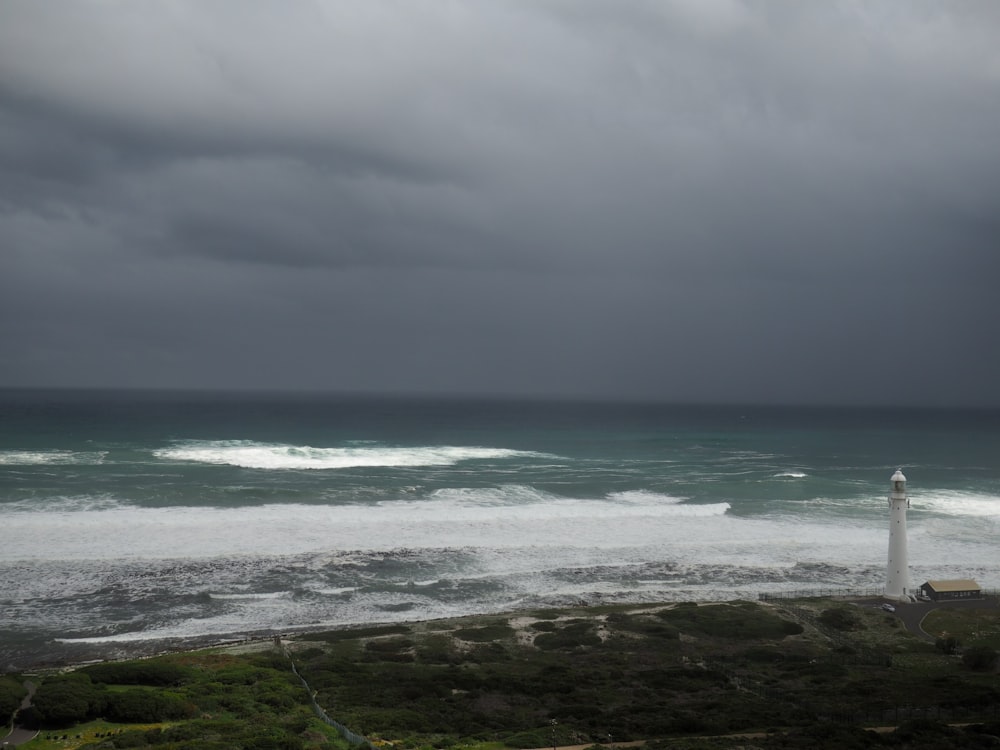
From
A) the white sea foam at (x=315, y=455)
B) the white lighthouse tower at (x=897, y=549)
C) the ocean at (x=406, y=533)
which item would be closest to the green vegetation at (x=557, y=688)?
the white lighthouse tower at (x=897, y=549)

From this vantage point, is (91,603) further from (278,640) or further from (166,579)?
(278,640)

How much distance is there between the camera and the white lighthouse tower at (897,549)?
99.5 feet

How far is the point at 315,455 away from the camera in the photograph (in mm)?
75250

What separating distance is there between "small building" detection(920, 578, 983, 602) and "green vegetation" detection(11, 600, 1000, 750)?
3009mm

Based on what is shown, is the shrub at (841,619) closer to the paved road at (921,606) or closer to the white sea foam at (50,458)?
the paved road at (921,606)

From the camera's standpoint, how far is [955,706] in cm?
1948

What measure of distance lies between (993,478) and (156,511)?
230ft

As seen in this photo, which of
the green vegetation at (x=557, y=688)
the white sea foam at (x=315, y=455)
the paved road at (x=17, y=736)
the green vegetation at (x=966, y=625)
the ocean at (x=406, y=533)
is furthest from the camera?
the white sea foam at (x=315, y=455)

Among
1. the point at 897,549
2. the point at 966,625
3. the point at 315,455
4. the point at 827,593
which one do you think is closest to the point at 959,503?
the point at 827,593

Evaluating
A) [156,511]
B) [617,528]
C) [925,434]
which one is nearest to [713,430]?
[925,434]

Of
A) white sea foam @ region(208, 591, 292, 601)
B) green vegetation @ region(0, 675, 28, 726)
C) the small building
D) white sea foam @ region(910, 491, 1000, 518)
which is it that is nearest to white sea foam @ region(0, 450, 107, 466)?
white sea foam @ region(208, 591, 292, 601)

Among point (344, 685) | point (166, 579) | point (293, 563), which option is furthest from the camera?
point (293, 563)

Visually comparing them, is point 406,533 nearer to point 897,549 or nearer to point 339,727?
point 339,727

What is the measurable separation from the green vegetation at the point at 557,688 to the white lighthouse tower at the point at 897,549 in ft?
8.69
